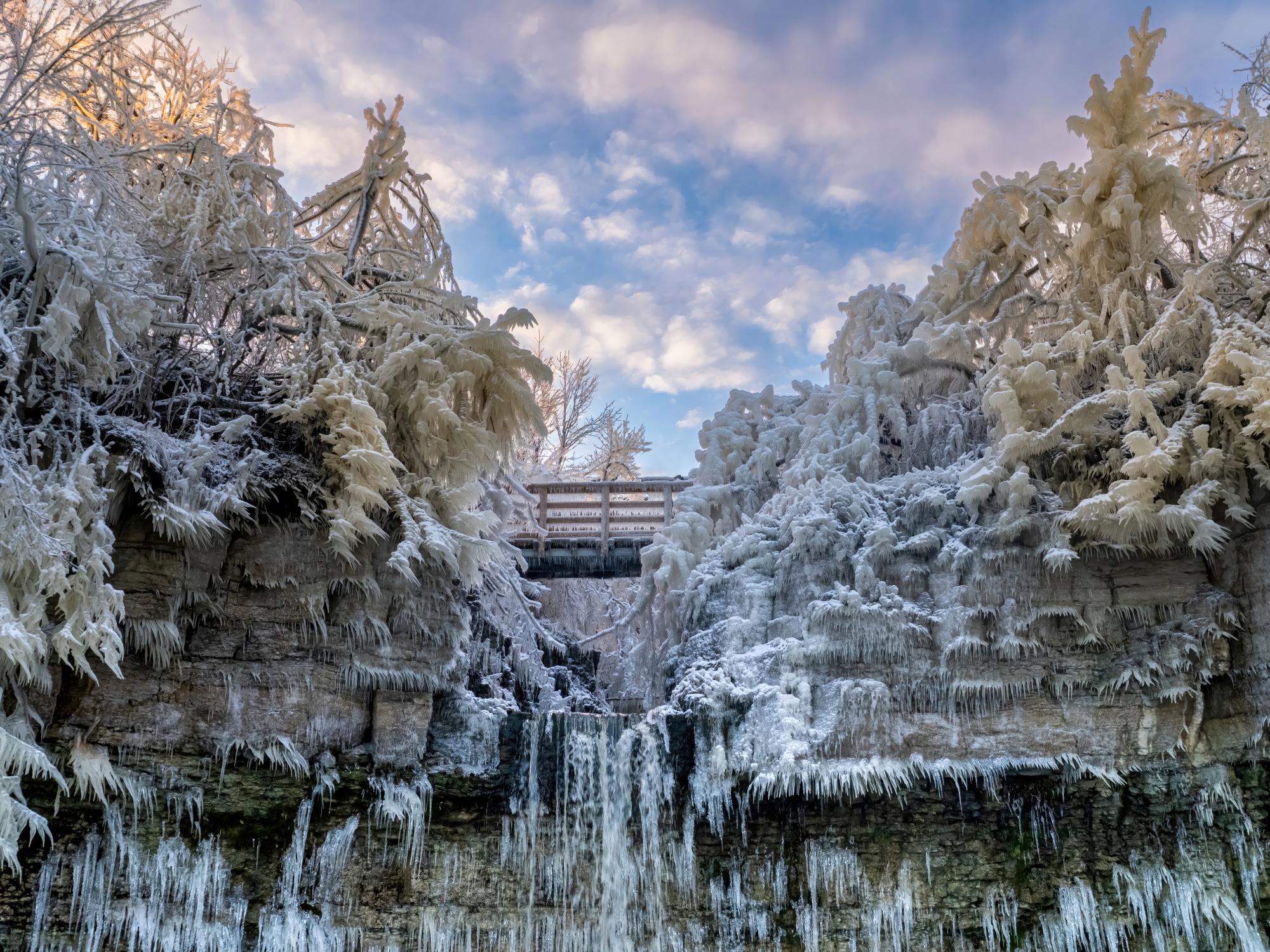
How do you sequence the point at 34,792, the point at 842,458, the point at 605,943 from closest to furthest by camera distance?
the point at 34,792 → the point at 605,943 → the point at 842,458

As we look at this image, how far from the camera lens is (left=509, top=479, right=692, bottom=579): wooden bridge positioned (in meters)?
12.7

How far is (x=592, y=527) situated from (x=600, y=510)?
28cm

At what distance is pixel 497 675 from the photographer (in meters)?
9.62

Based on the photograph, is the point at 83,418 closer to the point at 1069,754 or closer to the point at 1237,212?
the point at 1069,754

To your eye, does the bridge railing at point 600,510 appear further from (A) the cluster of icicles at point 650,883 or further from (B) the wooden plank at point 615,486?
(A) the cluster of icicles at point 650,883

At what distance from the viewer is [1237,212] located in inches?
401

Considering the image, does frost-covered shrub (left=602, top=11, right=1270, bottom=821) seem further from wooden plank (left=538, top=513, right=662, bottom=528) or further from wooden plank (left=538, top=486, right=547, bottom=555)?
wooden plank (left=538, top=486, right=547, bottom=555)

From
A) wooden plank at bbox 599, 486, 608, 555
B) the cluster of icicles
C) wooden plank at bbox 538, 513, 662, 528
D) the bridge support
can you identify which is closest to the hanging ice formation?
the cluster of icicles

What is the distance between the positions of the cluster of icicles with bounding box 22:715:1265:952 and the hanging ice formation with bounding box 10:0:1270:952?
0.03 meters

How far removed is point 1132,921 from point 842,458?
5084 mm

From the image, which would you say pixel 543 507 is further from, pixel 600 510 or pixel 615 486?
pixel 615 486

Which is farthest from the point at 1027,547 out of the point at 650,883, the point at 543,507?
the point at 543,507

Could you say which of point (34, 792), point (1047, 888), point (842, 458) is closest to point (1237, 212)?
point (842, 458)

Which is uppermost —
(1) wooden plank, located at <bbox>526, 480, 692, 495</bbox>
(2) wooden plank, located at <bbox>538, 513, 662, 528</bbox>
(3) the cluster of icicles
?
(1) wooden plank, located at <bbox>526, 480, 692, 495</bbox>
